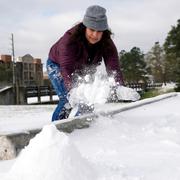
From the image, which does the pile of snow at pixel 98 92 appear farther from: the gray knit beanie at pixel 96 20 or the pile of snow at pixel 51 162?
the pile of snow at pixel 51 162

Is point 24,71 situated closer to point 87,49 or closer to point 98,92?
point 87,49

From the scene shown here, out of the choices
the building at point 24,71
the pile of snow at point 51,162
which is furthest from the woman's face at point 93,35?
the building at point 24,71

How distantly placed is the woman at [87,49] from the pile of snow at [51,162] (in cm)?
230

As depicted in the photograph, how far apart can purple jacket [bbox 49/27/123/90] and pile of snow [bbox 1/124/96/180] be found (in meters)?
2.32

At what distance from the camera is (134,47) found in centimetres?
8575

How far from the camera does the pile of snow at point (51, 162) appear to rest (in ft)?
6.73

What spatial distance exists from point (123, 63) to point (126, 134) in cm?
7884

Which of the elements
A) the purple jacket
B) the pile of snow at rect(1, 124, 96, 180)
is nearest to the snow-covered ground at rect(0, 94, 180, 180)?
the pile of snow at rect(1, 124, 96, 180)

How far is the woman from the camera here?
174 inches

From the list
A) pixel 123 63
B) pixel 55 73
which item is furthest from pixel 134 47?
pixel 55 73

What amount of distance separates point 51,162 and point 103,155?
0.84 metres

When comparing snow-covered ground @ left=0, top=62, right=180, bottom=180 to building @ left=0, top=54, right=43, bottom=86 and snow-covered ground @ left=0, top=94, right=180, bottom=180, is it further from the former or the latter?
building @ left=0, top=54, right=43, bottom=86

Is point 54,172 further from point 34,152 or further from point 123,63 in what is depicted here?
point 123,63

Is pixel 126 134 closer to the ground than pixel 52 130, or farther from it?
closer to the ground
